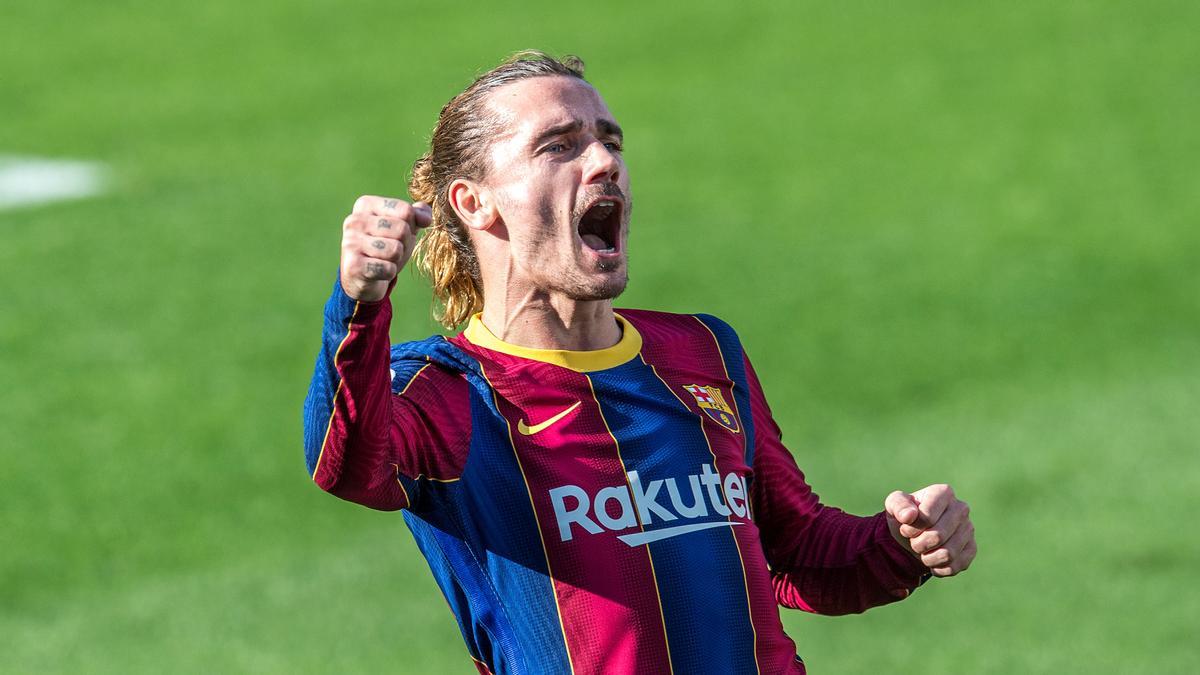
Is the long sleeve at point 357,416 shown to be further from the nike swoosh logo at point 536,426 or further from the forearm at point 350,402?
the nike swoosh logo at point 536,426

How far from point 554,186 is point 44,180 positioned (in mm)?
11823

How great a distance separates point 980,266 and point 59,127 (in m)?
8.23

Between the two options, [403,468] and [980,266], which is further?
[980,266]

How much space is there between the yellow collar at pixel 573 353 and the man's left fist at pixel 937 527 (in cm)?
61

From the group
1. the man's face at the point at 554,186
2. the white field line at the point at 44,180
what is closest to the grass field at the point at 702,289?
the white field line at the point at 44,180

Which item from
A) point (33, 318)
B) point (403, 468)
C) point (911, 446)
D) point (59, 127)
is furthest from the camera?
point (59, 127)

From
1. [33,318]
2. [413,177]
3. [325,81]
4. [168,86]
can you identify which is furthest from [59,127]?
[413,177]

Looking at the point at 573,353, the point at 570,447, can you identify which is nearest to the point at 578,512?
the point at 570,447

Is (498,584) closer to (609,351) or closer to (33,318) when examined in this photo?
(609,351)

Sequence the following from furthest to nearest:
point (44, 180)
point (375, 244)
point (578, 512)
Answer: point (44, 180), point (578, 512), point (375, 244)

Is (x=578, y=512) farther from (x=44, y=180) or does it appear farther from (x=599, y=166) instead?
(x=44, y=180)

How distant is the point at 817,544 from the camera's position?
153 inches

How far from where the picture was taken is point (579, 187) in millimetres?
3562

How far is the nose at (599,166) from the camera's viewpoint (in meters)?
3.55
